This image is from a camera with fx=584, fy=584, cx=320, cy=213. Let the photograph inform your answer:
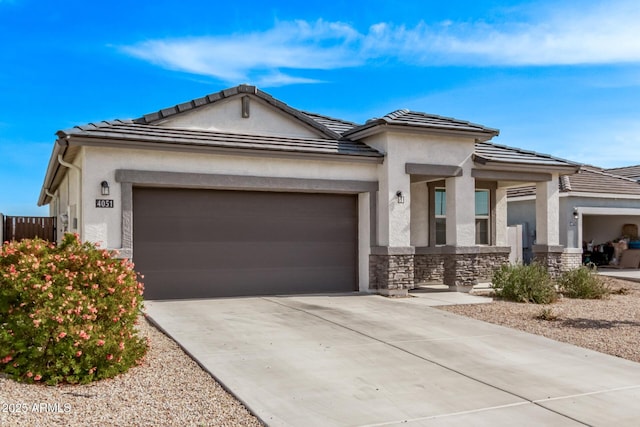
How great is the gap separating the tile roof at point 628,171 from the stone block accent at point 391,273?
22086 millimetres

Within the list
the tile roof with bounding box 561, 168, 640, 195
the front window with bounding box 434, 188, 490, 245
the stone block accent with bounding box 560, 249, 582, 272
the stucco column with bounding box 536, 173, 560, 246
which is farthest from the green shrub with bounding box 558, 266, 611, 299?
the tile roof with bounding box 561, 168, 640, 195

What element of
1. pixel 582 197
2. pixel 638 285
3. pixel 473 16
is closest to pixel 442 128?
pixel 473 16

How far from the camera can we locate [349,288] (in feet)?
48.5

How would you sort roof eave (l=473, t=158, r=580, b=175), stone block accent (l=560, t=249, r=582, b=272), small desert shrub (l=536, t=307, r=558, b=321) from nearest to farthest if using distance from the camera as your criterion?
small desert shrub (l=536, t=307, r=558, b=321) < roof eave (l=473, t=158, r=580, b=175) < stone block accent (l=560, t=249, r=582, b=272)

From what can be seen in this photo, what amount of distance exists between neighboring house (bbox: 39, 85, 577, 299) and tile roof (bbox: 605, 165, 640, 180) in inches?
712

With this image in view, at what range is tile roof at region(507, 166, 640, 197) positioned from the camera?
921 inches

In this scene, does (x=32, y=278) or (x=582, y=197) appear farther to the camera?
(x=582, y=197)

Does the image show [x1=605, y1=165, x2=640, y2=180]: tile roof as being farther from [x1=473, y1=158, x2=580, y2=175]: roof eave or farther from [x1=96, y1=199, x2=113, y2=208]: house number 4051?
[x1=96, y1=199, x2=113, y2=208]: house number 4051

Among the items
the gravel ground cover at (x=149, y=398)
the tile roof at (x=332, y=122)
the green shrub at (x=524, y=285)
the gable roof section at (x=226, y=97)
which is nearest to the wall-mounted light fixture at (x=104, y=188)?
the gable roof section at (x=226, y=97)

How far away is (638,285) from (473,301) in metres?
8.34

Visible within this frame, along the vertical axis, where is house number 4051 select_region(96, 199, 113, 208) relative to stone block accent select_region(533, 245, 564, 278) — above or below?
above

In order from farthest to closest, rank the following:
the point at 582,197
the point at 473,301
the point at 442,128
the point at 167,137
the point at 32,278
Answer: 1. the point at 582,197
2. the point at 442,128
3. the point at 473,301
4. the point at 167,137
5. the point at 32,278

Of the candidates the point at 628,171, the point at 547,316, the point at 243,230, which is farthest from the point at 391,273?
the point at 628,171

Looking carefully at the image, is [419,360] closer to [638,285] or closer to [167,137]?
[167,137]
